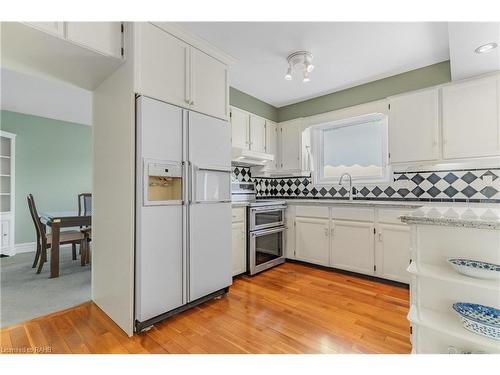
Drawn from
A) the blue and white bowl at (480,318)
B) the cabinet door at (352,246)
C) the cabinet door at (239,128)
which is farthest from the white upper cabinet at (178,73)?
the blue and white bowl at (480,318)

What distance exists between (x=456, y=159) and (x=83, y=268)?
15.4ft

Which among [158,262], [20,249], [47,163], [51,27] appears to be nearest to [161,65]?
[51,27]

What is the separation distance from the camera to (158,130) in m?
1.88

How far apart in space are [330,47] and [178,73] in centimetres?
153

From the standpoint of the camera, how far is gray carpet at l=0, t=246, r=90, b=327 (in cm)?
210

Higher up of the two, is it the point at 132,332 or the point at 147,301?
the point at 147,301

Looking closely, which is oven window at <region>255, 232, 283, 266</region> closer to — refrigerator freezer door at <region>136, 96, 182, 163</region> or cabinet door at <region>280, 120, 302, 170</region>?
cabinet door at <region>280, 120, 302, 170</region>

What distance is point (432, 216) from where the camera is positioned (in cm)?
132

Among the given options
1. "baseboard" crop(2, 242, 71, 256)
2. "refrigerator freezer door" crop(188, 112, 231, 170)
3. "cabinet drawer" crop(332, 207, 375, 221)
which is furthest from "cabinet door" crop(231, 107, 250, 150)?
"baseboard" crop(2, 242, 71, 256)

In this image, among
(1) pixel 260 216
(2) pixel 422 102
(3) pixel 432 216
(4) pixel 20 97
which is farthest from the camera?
(4) pixel 20 97

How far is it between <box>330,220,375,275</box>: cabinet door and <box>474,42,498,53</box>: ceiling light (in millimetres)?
1828

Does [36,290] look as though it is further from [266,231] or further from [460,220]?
[460,220]
